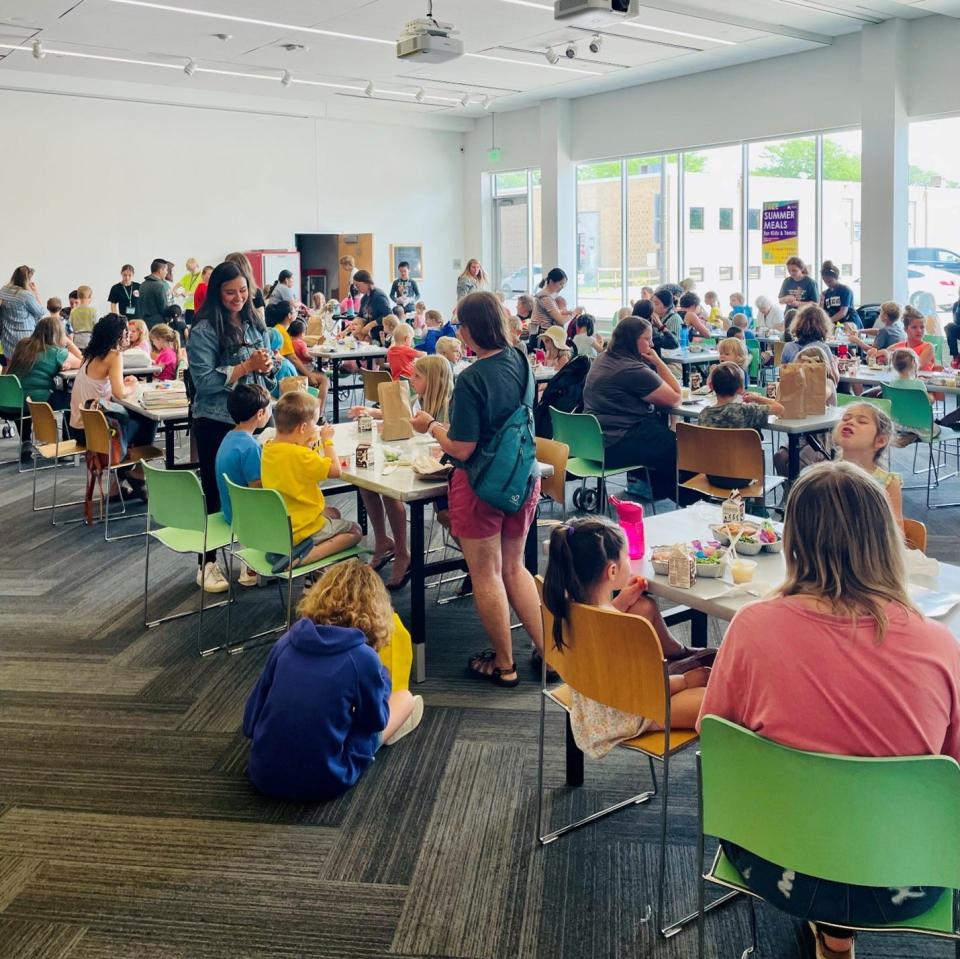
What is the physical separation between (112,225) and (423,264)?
17.0ft

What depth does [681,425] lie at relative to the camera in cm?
Result: 543

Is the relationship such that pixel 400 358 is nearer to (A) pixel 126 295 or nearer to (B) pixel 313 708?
(B) pixel 313 708

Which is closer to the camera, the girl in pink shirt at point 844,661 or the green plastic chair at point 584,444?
the girl in pink shirt at point 844,661

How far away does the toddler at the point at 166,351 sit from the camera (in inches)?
319

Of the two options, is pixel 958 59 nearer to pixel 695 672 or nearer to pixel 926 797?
pixel 695 672

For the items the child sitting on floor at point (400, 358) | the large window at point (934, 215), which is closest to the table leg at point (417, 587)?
the child sitting on floor at point (400, 358)

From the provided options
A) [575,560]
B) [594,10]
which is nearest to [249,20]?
[594,10]

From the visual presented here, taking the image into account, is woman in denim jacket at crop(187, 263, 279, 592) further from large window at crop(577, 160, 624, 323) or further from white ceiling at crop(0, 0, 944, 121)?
large window at crop(577, 160, 624, 323)

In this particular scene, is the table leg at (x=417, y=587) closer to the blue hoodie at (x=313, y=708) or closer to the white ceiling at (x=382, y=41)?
the blue hoodie at (x=313, y=708)

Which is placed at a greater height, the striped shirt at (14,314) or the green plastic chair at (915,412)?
the striped shirt at (14,314)

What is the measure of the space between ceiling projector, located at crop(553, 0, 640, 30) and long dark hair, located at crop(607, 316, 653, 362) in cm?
285

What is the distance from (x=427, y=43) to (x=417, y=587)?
5679 millimetres

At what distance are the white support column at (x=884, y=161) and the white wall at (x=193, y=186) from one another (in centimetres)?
793

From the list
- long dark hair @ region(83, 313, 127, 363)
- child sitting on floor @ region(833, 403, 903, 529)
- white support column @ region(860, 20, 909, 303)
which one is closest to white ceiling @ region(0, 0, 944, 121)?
white support column @ region(860, 20, 909, 303)
